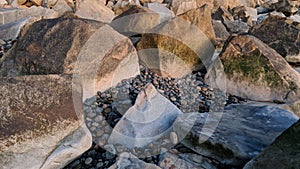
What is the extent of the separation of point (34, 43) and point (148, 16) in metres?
1.92

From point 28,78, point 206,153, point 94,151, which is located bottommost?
point 94,151

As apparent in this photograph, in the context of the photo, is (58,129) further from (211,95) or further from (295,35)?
(295,35)

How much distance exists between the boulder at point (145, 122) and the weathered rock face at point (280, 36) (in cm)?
220

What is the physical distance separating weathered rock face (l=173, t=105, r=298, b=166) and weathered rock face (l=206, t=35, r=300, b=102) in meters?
0.75

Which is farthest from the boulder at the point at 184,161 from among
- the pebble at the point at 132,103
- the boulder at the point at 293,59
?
the boulder at the point at 293,59

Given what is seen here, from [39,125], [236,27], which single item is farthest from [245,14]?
[39,125]

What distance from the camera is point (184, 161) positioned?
2.30m

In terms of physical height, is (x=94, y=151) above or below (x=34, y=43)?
below

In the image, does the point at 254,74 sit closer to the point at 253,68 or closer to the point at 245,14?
the point at 253,68

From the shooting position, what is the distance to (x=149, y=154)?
252cm

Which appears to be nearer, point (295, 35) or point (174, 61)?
point (174, 61)

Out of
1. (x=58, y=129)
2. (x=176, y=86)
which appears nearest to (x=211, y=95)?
(x=176, y=86)

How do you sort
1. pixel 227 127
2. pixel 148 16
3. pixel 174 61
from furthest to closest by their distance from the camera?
pixel 148 16 < pixel 174 61 < pixel 227 127

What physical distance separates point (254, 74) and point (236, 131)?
121cm
